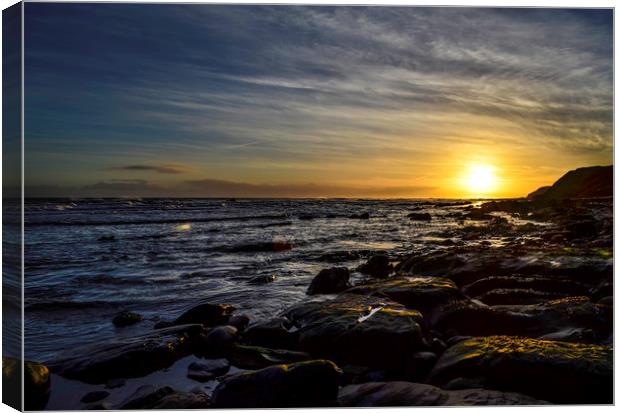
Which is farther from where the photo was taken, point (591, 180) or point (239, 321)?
point (591, 180)

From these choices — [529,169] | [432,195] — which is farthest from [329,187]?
[529,169]

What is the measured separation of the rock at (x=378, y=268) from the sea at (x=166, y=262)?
0.44 metres

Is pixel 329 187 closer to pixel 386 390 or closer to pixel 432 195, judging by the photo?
pixel 432 195

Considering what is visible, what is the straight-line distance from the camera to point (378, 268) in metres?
11.5

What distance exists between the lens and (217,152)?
7195 mm

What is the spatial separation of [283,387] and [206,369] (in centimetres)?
106

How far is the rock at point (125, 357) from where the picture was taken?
5.46 meters

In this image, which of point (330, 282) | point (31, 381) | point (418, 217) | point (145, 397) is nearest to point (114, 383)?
point (145, 397)

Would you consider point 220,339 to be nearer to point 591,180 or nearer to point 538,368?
point 538,368

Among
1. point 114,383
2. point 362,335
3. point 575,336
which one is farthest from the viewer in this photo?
point 575,336

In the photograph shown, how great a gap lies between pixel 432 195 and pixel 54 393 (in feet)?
18.0

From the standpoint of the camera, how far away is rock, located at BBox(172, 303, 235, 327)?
23.5ft

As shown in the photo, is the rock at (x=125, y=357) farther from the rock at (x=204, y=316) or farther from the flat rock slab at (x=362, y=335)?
the flat rock slab at (x=362, y=335)

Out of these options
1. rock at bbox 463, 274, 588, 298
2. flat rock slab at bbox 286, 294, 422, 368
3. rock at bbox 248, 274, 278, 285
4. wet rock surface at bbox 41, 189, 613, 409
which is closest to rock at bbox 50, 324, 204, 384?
wet rock surface at bbox 41, 189, 613, 409
